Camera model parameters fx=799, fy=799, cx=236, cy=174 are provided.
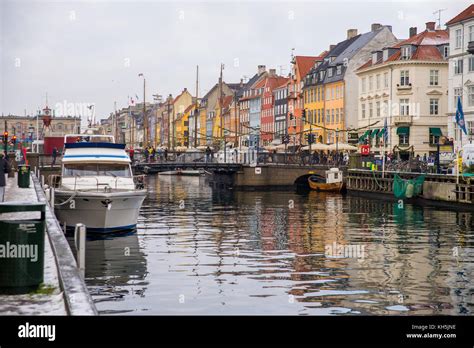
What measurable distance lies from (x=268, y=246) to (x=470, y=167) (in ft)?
87.0

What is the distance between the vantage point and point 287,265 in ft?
81.3

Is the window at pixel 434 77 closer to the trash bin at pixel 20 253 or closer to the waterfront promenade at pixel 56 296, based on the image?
the waterfront promenade at pixel 56 296

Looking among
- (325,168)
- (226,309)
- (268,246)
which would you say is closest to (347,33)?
(325,168)

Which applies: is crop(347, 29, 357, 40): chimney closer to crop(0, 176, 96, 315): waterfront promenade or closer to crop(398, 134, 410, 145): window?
crop(398, 134, 410, 145): window

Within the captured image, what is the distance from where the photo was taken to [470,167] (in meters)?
52.4

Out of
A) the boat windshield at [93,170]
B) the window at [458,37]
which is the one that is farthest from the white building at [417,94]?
the boat windshield at [93,170]

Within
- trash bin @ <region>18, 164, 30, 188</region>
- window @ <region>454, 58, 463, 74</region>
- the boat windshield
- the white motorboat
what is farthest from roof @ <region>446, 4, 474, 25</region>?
the boat windshield

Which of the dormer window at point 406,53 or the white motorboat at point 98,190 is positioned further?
the dormer window at point 406,53

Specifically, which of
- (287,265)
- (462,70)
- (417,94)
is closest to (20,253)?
(287,265)

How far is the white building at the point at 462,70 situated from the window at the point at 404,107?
1379 cm

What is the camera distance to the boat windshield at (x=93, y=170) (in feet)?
111

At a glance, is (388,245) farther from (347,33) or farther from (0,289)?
(347,33)

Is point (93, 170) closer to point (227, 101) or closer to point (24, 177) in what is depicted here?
point (24, 177)

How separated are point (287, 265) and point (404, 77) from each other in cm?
6503
